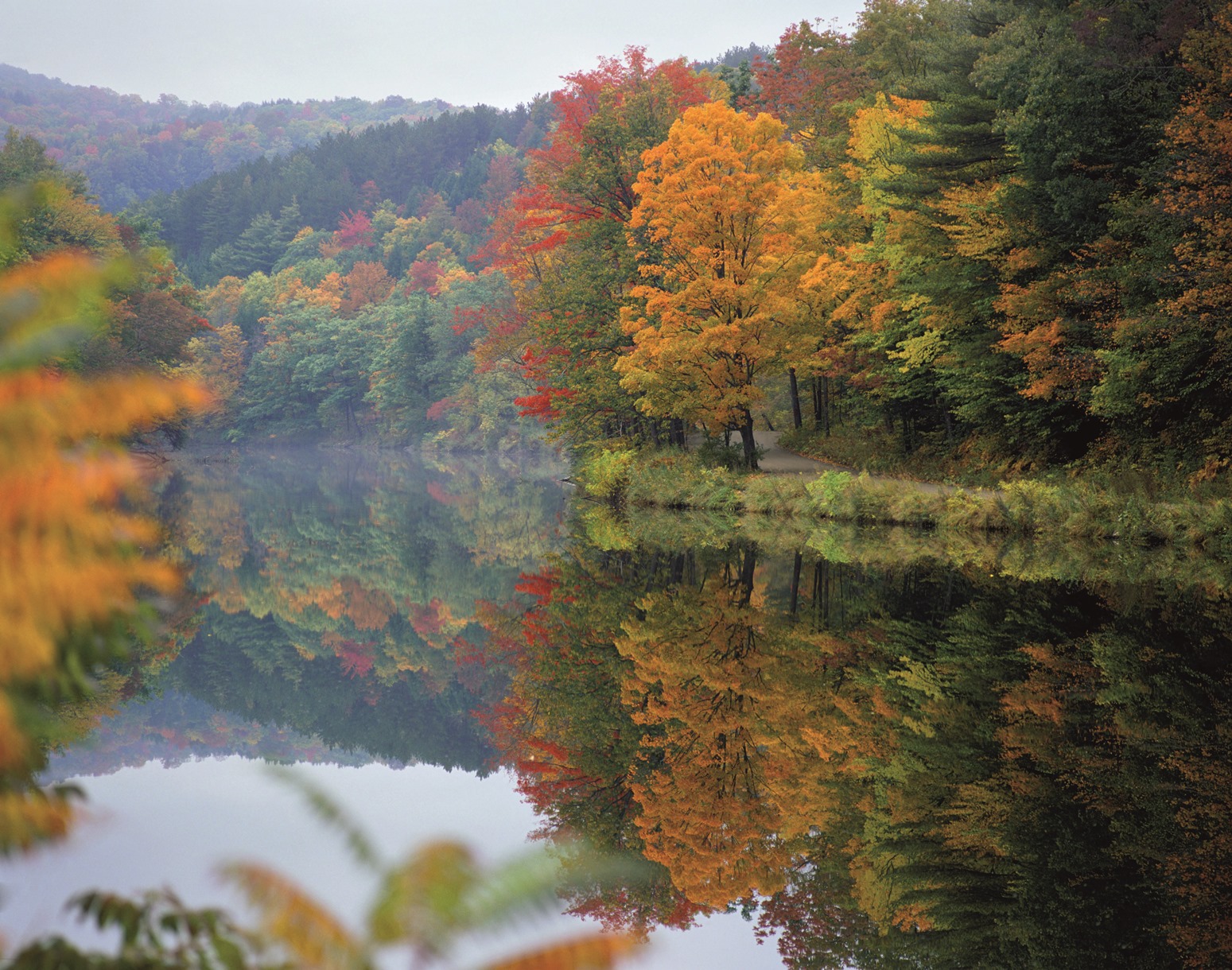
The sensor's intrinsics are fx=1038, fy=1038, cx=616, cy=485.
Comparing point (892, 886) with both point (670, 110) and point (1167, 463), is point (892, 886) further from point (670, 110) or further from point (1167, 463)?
point (670, 110)

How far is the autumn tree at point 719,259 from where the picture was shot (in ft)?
83.7

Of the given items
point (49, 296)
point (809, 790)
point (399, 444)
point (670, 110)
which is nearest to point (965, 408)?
point (670, 110)

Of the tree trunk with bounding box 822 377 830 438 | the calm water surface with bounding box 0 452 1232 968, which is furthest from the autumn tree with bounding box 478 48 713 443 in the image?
the calm water surface with bounding box 0 452 1232 968

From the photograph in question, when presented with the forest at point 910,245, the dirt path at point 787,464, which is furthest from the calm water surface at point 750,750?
A: the dirt path at point 787,464

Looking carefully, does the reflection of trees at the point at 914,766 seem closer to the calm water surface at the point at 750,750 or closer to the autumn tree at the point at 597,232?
the calm water surface at the point at 750,750

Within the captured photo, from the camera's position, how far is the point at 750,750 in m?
6.92

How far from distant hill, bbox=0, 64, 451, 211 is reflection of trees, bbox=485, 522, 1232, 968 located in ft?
393

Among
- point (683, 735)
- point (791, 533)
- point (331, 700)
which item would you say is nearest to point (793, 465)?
point (791, 533)

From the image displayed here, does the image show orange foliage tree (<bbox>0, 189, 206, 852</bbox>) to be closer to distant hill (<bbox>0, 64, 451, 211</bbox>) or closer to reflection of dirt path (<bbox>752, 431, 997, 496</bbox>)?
reflection of dirt path (<bbox>752, 431, 997, 496</bbox>)

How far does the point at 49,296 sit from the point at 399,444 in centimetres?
8683

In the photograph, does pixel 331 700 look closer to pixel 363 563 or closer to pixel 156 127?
pixel 363 563

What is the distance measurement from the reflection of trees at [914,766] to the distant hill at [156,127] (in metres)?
120

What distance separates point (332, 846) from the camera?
498 cm

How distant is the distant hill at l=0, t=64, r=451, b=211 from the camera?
134 meters
